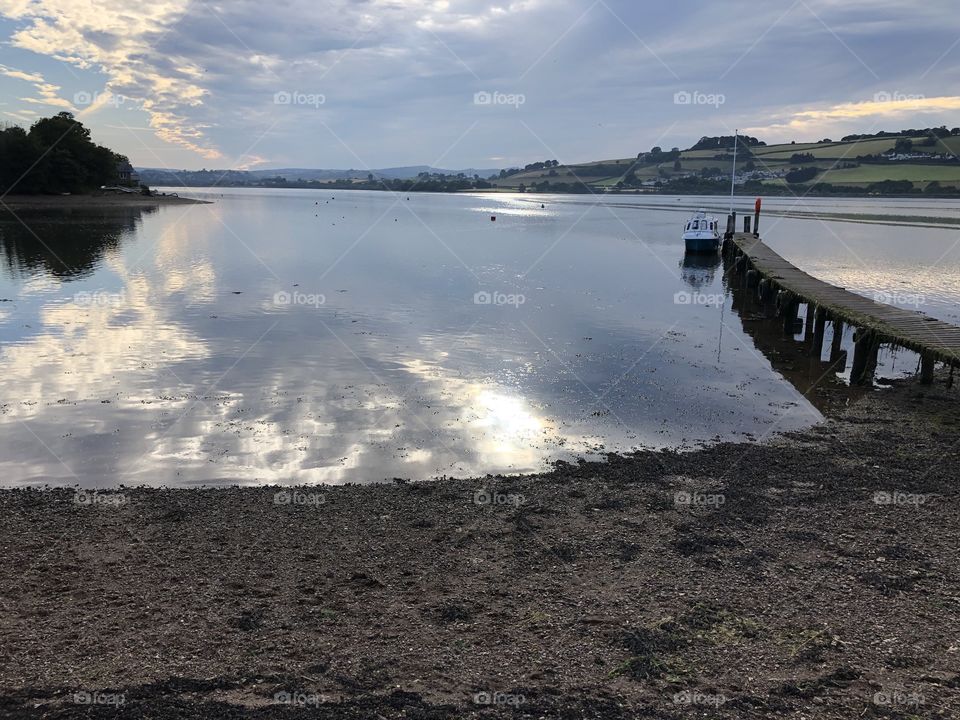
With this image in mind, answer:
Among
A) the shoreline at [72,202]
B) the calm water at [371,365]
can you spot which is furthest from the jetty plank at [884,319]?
the shoreline at [72,202]

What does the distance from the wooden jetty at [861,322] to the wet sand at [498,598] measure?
6649 mm

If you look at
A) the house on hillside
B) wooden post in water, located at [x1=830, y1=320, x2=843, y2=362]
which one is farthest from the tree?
wooden post in water, located at [x1=830, y1=320, x2=843, y2=362]

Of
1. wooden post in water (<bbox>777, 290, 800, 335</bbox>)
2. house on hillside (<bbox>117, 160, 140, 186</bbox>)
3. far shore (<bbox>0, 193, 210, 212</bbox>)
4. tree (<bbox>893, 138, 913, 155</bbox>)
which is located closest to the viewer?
wooden post in water (<bbox>777, 290, 800, 335</bbox>)

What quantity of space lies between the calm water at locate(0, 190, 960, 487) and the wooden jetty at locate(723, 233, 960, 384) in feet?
4.00

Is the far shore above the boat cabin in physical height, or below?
above

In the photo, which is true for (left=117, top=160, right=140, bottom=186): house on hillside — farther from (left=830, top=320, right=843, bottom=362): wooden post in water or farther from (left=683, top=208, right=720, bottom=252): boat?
(left=830, top=320, right=843, bottom=362): wooden post in water

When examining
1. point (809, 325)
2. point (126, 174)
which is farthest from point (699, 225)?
point (126, 174)

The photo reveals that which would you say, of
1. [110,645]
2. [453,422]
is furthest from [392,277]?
[110,645]

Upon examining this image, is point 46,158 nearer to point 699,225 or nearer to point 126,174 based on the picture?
point 126,174

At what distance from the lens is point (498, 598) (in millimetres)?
8352

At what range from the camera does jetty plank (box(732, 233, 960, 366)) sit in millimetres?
17594

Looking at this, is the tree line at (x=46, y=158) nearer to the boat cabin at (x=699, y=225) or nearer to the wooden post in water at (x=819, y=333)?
the boat cabin at (x=699, y=225)

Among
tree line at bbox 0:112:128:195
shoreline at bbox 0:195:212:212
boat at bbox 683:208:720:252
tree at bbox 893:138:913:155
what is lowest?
boat at bbox 683:208:720:252

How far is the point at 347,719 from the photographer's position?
237 inches
